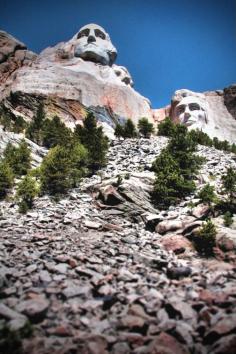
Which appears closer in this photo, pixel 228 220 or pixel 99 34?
pixel 228 220

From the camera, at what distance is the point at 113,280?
10.2m

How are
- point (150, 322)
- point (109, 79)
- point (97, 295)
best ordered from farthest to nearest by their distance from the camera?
point (109, 79)
point (97, 295)
point (150, 322)

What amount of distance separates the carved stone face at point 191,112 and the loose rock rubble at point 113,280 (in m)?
46.8

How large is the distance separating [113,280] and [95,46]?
6863 centimetres

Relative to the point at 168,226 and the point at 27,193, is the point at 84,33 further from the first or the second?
the point at 168,226

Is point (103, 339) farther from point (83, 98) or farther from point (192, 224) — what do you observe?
point (83, 98)

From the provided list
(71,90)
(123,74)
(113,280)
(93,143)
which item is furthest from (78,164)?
(123,74)

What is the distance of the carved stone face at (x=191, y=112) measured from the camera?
6206 centimetres

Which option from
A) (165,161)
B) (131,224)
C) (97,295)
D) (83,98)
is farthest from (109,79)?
(97,295)

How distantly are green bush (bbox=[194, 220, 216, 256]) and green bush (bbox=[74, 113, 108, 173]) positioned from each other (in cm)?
1317

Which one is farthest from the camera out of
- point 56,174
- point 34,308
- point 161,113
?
point 161,113

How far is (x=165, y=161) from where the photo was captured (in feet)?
77.2

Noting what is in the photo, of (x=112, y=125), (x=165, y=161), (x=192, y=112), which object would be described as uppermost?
(x=192, y=112)

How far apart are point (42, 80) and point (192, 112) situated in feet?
112
